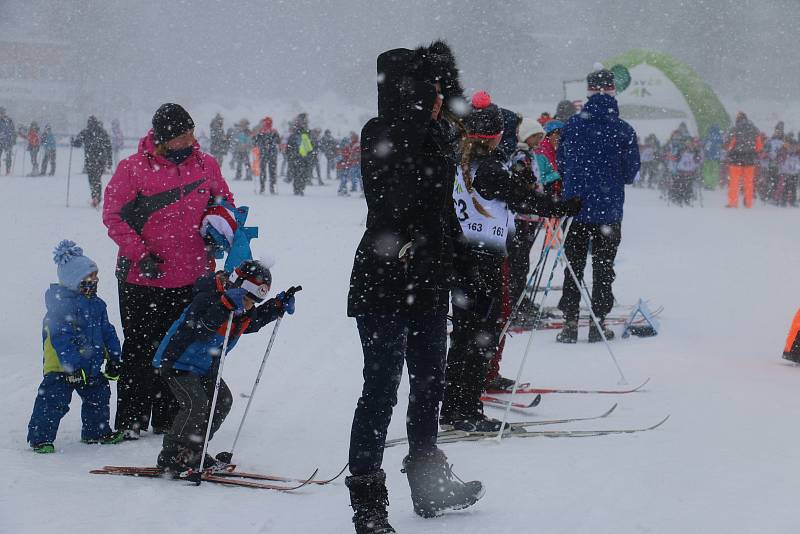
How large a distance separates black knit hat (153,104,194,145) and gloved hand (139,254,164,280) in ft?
1.90

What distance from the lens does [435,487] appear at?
3.62 meters

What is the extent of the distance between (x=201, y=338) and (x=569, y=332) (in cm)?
419

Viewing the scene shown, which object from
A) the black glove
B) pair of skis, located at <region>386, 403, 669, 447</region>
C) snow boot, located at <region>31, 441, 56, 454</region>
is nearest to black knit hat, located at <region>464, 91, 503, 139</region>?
the black glove

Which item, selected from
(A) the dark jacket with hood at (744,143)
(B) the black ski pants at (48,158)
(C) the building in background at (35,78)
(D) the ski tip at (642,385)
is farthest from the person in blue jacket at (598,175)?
(C) the building in background at (35,78)

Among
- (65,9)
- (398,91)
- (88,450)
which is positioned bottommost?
(88,450)

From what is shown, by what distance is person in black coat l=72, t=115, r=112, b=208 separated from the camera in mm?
18609

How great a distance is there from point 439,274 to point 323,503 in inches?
46.3

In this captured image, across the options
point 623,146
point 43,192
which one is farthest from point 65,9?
point 623,146

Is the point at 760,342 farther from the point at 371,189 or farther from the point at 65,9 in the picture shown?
the point at 65,9

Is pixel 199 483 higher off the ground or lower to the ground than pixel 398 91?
lower

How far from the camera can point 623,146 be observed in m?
7.68

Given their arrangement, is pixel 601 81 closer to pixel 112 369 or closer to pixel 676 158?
pixel 112 369

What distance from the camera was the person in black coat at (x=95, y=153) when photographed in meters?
18.6

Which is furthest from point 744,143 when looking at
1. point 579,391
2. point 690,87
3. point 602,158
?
point 579,391
